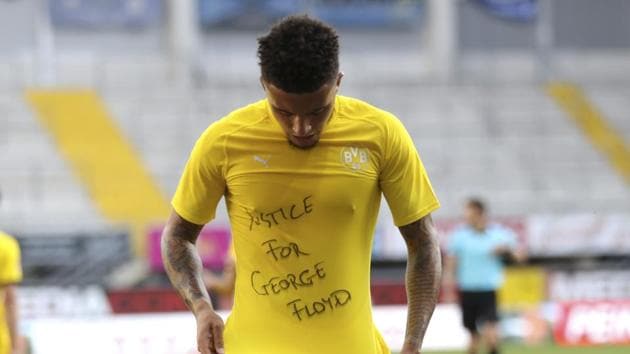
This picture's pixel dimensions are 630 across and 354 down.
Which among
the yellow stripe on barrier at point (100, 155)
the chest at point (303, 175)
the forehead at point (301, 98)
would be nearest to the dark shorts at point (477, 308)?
the yellow stripe on barrier at point (100, 155)

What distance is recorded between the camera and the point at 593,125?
94.2 feet

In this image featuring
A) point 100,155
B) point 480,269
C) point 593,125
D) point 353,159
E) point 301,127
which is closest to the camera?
point 301,127

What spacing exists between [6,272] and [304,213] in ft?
15.0

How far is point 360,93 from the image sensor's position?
28500 mm

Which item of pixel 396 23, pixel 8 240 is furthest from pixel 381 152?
pixel 396 23

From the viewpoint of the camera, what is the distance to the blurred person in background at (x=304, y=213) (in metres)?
4.25

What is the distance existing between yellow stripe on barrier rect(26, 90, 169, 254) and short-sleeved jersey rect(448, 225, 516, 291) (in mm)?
10267

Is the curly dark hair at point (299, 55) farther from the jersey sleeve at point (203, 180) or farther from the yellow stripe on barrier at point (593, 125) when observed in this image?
the yellow stripe on barrier at point (593, 125)

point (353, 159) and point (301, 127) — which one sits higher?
point (301, 127)

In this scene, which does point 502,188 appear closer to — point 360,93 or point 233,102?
point 360,93

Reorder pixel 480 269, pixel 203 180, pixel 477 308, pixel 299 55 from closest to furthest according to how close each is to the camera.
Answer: pixel 299 55 < pixel 203 180 < pixel 480 269 < pixel 477 308

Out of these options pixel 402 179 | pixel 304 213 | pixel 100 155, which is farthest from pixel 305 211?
pixel 100 155

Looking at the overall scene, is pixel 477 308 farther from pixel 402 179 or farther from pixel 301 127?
pixel 301 127

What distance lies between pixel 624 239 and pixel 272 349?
20373mm
